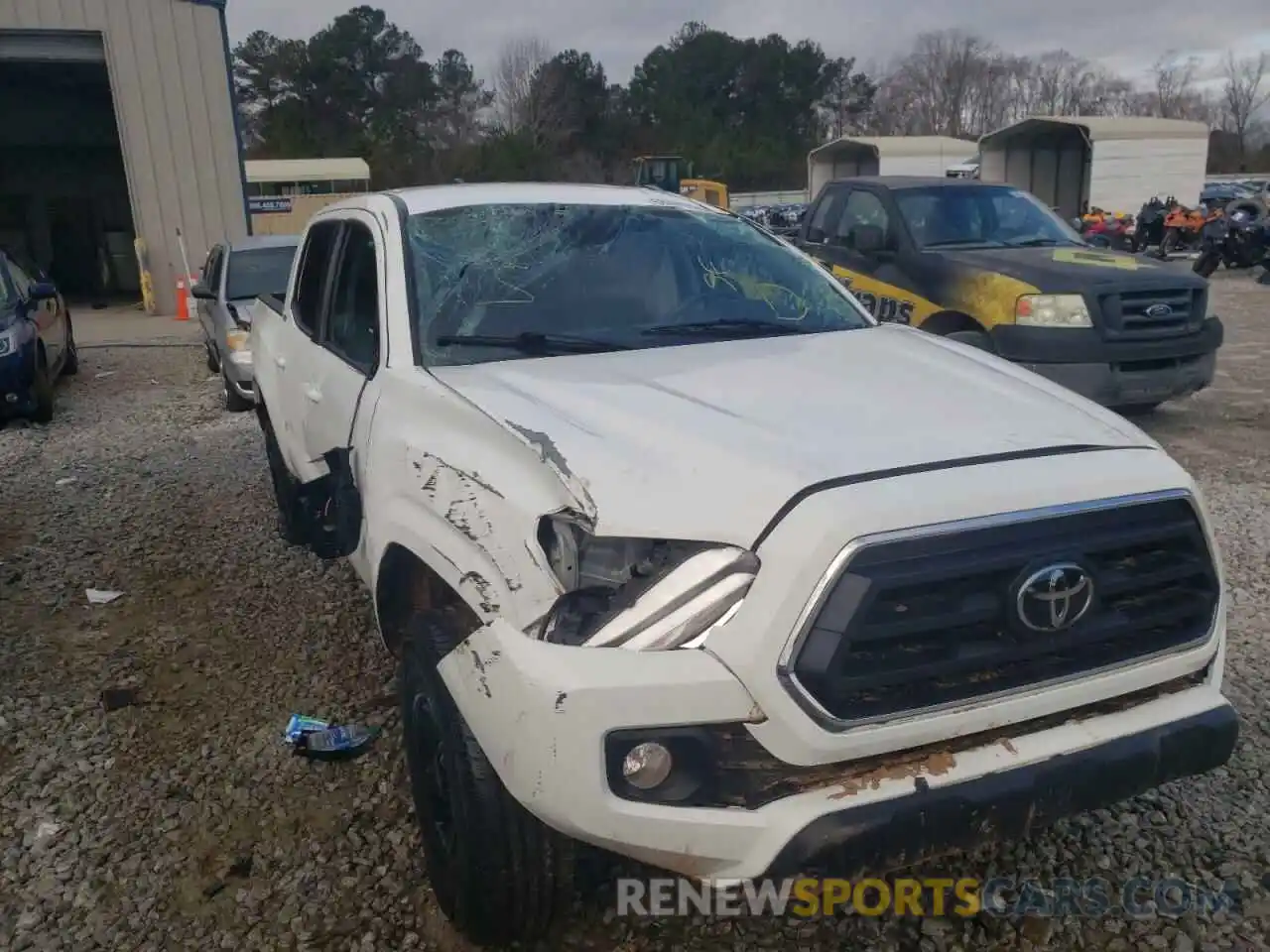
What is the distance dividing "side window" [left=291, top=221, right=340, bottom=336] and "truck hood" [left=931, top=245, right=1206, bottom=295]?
439 centimetres

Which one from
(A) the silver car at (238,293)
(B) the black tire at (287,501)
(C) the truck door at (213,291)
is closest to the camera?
(B) the black tire at (287,501)

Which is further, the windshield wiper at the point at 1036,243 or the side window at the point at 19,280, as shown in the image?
the side window at the point at 19,280

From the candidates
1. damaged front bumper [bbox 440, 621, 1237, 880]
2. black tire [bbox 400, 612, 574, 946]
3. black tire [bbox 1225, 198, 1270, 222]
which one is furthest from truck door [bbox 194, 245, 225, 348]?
black tire [bbox 1225, 198, 1270, 222]

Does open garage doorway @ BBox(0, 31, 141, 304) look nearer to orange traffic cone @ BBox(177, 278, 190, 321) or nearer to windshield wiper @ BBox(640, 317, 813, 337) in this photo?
orange traffic cone @ BBox(177, 278, 190, 321)

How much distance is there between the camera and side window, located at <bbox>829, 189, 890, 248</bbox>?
7703mm

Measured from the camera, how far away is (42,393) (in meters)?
9.02

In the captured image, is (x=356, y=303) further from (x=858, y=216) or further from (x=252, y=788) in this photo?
(x=858, y=216)

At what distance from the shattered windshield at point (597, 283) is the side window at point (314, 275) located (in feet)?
2.39

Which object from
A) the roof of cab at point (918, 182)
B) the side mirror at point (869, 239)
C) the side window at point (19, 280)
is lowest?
the side window at point (19, 280)

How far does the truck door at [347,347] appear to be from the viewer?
326 cm

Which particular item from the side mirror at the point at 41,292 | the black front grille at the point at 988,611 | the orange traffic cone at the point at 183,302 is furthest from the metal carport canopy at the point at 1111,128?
the black front grille at the point at 988,611

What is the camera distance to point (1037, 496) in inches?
82.6

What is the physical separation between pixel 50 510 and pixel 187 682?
10.0 feet

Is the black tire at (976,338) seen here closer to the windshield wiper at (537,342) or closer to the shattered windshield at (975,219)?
the shattered windshield at (975,219)
